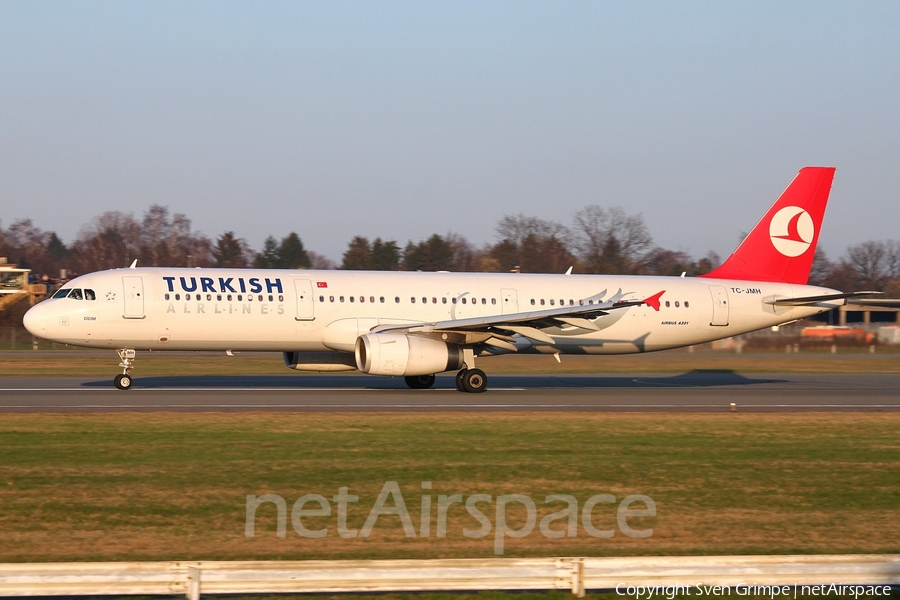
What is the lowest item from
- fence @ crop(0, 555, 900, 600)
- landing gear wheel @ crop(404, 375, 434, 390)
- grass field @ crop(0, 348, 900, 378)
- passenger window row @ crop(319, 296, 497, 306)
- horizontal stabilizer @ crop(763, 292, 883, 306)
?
grass field @ crop(0, 348, 900, 378)

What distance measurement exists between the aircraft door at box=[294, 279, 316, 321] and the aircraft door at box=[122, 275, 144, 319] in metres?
4.10

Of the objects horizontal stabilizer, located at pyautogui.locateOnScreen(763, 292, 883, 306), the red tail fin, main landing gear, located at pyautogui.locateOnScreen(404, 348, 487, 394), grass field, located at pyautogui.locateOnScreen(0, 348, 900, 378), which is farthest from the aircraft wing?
grass field, located at pyautogui.locateOnScreen(0, 348, 900, 378)

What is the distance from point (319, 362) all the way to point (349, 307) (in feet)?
6.16

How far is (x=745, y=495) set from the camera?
1215cm

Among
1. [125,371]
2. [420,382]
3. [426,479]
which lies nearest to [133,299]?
[125,371]

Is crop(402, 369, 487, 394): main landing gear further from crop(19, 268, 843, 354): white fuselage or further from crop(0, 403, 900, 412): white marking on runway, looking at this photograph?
crop(0, 403, 900, 412): white marking on runway

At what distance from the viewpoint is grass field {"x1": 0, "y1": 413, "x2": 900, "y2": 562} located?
31.1ft

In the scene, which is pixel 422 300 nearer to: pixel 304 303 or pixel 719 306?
pixel 304 303

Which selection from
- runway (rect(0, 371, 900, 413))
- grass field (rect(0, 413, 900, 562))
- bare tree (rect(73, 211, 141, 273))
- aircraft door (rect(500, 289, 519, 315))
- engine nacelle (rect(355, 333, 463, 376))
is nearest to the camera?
grass field (rect(0, 413, 900, 562))

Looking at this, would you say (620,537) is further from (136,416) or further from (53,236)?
(53,236)

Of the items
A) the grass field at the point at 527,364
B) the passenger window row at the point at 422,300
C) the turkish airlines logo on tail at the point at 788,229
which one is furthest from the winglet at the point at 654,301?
the grass field at the point at 527,364

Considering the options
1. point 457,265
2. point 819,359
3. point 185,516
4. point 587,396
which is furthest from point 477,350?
point 457,265

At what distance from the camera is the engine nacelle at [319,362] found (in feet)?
88.5

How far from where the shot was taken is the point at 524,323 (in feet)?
84.4
